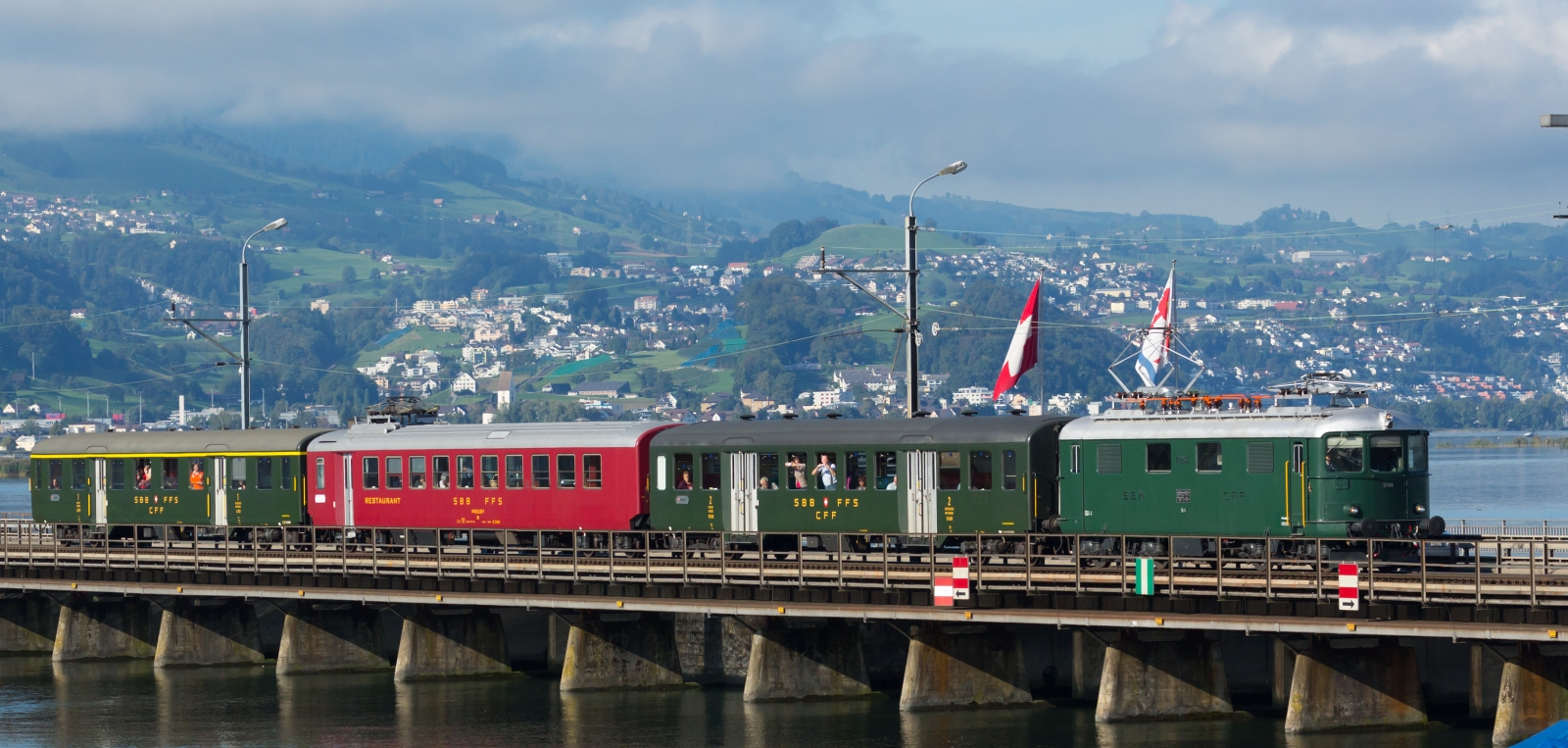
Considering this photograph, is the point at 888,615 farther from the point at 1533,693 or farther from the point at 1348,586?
the point at 1533,693

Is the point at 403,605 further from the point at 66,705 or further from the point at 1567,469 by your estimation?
the point at 1567,469

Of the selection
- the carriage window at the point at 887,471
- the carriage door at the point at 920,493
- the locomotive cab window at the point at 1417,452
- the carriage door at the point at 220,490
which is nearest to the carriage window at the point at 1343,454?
the locomotive cab window at the point at 1417,452

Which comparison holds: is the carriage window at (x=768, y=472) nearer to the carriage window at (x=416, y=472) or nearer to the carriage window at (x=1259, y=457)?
the carriage window at (x=416, y=472)

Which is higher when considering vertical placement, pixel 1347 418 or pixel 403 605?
pixel 1347 418

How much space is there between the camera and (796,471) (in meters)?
46.6

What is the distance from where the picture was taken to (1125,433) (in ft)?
138

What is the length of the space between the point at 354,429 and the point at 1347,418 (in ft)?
91.7

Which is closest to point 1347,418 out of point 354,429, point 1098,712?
point 1098,712

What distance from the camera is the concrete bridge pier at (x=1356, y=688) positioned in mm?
36312

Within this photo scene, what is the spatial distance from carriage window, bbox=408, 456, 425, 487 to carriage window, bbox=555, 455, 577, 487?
4.70 meters

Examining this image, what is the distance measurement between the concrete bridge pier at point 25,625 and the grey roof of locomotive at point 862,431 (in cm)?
2229

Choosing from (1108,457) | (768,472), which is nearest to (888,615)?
(1108,457)

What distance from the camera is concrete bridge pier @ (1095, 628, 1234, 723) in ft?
126

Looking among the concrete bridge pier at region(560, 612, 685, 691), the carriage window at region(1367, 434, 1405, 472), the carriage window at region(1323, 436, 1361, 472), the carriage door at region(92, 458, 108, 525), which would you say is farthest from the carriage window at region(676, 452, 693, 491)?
the carriage door at region(92, 458, 108, 525)
